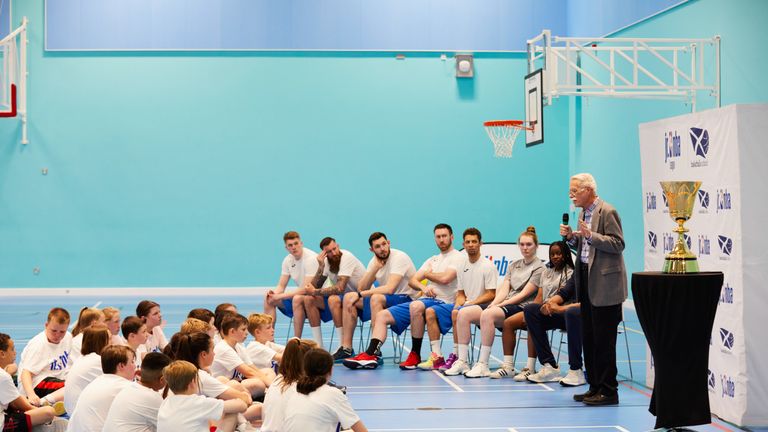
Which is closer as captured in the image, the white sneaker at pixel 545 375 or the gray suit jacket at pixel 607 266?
the gray suit jacket at pixel 607 266

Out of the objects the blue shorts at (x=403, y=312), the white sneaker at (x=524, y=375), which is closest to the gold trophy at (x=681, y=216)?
the white sneaker at (x=524, y=375)

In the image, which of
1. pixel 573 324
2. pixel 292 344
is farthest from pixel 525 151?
pixel 292 344

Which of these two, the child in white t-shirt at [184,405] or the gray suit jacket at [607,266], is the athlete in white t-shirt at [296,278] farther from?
the child in white t-shirt at [184,405]

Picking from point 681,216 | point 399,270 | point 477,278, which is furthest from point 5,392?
point 399,270

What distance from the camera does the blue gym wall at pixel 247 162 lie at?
57.4ft

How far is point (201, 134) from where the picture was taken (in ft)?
58.0

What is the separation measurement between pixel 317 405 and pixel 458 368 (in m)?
4.52

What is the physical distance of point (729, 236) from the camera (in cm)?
638

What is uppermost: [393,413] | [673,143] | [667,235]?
[673,143]

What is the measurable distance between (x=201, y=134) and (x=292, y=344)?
42.9ft

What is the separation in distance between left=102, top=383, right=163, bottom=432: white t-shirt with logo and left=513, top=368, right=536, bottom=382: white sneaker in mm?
4456

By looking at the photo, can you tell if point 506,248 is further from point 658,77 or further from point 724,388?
point 724,388

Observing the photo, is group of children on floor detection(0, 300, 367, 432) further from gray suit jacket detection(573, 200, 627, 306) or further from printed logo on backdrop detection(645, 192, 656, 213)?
printed logo on backdrop detection(645, 192, 656, 213)

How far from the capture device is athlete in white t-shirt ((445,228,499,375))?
9.10m
